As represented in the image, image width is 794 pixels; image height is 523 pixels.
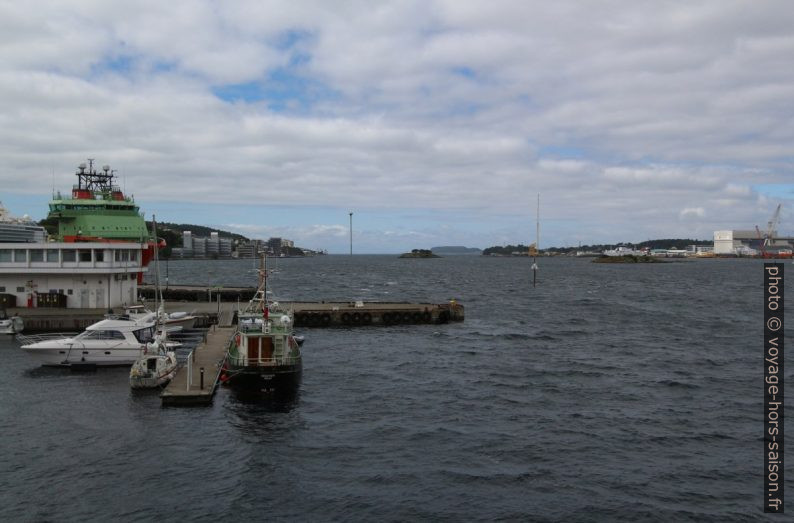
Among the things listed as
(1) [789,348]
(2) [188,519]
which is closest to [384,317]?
(1) [789,348]

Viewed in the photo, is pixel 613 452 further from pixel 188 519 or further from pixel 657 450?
pixel 188 519

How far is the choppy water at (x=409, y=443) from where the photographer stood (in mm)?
22797

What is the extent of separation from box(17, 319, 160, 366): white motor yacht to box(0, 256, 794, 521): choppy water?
1.20 metres

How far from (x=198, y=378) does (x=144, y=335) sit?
34.9ft

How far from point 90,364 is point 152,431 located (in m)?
16.4

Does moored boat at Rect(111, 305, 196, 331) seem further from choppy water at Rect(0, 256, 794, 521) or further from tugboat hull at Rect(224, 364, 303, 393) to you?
tugboat hull at Rect(224, 364, 303, 393)

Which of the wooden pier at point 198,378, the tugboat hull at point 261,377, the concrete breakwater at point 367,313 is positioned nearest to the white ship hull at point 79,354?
the wooden pier at point 198,378

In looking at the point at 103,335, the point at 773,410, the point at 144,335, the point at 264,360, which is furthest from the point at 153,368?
the point at 773,410

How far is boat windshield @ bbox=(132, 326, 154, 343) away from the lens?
44.5 meters

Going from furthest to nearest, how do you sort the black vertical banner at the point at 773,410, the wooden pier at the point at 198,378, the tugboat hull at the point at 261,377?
the tugboat hull at the point at 261,377 → the wooden pier at the point at 198,378 → the black vertical banner at the point at 773,410

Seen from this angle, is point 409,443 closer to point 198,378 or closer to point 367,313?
point 198,378

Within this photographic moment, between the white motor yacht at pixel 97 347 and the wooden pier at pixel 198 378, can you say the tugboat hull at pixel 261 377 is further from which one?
the white motor yacht at pixel 97 347

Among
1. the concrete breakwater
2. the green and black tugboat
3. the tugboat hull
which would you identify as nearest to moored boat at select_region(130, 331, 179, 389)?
the green and black tugboat

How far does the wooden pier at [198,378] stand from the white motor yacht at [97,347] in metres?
4.09
